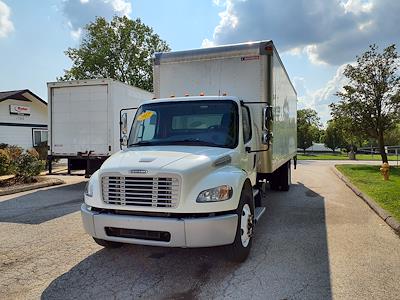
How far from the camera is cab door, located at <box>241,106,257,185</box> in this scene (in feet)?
19.0

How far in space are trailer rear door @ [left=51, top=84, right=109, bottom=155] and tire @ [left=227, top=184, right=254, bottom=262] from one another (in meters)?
8.26

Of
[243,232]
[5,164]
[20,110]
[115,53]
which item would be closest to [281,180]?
[243,232]

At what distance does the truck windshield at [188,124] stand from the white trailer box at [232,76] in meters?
0.72

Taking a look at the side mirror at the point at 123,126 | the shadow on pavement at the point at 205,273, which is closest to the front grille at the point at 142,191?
the shadow on pavement at the point at 205,273

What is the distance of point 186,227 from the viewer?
13.9ft

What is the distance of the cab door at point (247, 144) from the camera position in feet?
19.0

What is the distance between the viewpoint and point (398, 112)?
20141 mm

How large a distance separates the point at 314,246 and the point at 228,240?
6.68ft

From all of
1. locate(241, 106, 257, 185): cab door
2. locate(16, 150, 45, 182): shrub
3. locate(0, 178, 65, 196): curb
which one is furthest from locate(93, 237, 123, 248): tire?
locate(16, 150, 45, 182): shrub

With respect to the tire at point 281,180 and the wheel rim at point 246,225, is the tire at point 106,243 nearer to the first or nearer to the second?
the wheel rim at point 246,225

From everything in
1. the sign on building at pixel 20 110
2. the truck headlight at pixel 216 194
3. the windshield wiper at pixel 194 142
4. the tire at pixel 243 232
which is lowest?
the tire at pixel 243 232

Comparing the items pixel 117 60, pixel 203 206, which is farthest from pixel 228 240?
pixel 117 60

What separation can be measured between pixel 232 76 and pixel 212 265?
3603 mm

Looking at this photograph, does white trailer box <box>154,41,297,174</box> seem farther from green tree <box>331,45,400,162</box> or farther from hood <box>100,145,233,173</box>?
green tree <box>331,45,400,162</box>
